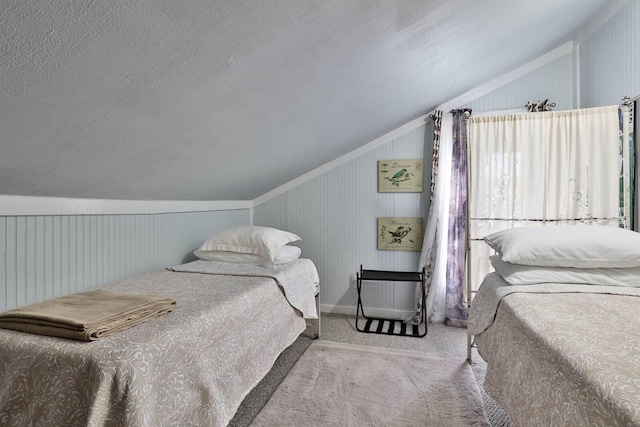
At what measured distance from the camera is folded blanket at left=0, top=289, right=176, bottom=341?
1044 mm

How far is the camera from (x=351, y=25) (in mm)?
1256

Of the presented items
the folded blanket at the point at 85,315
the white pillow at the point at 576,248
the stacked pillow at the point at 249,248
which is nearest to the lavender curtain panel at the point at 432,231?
the white pillow at the point at 576,248

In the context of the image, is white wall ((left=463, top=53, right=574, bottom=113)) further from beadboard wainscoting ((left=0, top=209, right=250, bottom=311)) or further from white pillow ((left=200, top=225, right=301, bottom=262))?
beadboard wainscoting ((left=0, top=209, right=250, bottom=311))

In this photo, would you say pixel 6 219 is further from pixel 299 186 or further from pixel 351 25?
pixel 299 186

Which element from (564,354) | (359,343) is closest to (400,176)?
(359,343)

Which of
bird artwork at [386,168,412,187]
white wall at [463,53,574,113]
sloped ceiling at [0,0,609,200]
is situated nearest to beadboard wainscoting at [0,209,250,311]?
sloped ceiling at [0,0,609,200]

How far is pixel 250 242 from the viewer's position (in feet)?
7.83

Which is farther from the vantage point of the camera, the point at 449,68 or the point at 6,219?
the point at 449,68

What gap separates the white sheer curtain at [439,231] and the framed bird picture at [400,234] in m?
0.13

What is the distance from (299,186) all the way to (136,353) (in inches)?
101

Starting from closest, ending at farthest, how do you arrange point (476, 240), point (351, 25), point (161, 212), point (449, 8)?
point (351, 25) < point (449, 8) < point (161, 212) < point (476, 240)

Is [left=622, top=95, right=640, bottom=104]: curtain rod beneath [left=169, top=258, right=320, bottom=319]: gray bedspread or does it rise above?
above

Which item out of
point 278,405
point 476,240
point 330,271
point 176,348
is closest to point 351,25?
point 176,348

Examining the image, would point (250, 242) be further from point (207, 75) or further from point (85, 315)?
point (207, 75)
